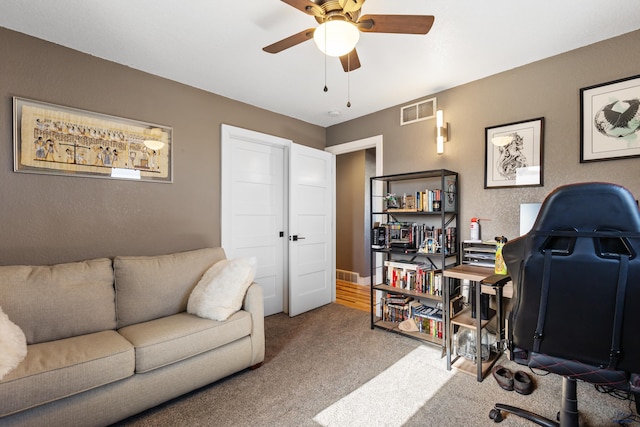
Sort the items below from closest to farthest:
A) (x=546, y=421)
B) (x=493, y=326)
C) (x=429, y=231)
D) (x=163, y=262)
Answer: (x=546, y=421)
(x=163, y=262)
(x=493, y=326)
(x=429, y=231)

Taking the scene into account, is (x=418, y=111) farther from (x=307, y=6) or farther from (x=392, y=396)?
(x=392, y=396)

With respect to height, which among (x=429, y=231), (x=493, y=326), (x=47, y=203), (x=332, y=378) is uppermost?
(x=47, y=203)

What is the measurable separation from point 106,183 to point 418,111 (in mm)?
3070

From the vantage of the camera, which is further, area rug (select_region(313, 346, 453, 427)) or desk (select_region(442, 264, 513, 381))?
desk (select_region(442, 264, 513, 381))

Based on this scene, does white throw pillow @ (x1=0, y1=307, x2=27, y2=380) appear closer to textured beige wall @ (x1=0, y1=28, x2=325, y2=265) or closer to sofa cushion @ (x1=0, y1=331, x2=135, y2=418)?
sofa cushion @ (x1=0, y1=331, x2=135, y2=418)

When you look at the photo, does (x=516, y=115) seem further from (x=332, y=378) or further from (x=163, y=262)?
(x=163, y=262)

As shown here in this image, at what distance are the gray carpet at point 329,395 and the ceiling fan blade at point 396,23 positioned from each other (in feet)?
7.30

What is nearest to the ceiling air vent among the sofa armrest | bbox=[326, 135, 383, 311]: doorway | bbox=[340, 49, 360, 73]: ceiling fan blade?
bbox=[340, 49, 360, 73]: ceiling fan blade

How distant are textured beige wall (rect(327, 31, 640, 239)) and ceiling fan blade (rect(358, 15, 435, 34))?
4.86 ft

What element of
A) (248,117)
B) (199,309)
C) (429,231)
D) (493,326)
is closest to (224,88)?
(248,117)

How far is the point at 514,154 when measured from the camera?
255cm

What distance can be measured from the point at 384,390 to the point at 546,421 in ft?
2.94

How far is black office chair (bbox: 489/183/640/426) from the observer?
1.15 meters

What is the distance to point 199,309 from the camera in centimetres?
214
